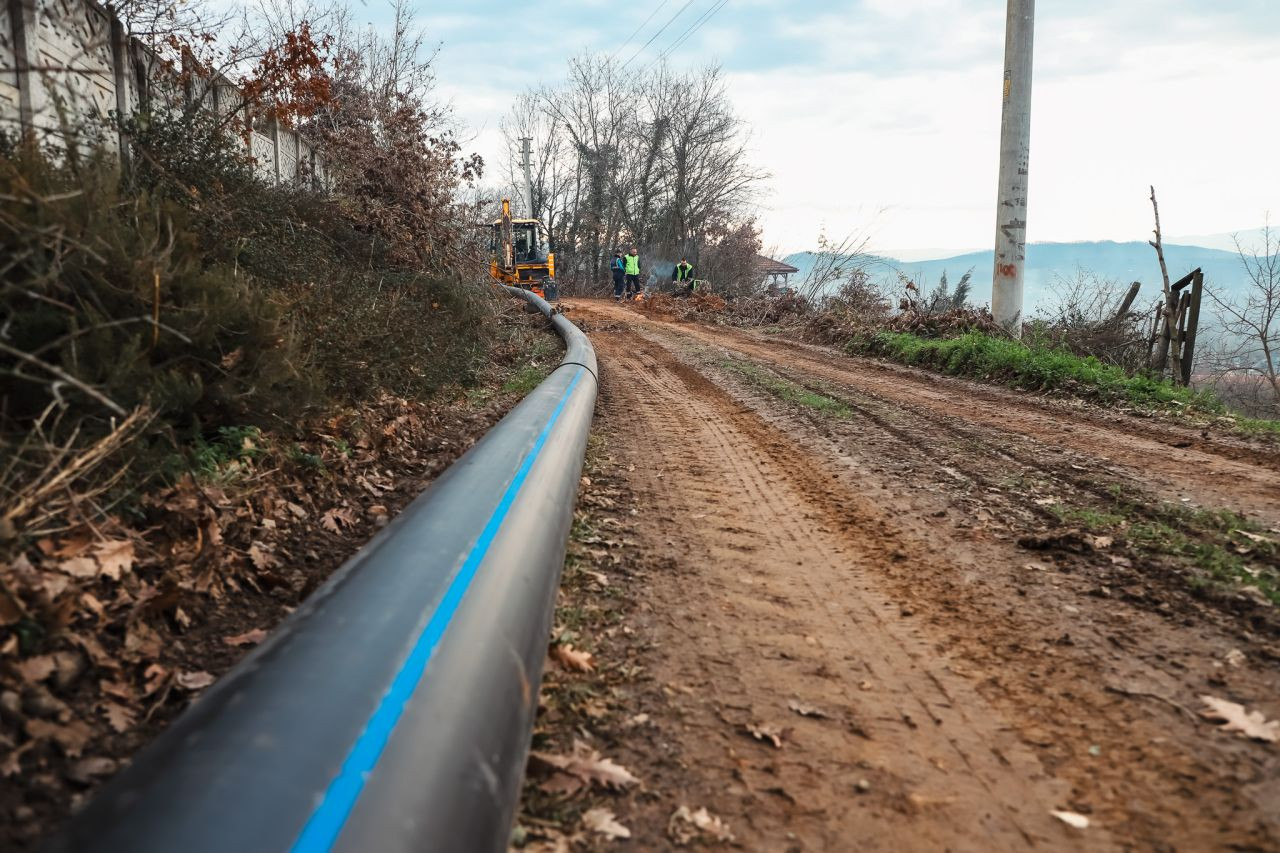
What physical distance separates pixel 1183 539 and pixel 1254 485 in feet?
5.19

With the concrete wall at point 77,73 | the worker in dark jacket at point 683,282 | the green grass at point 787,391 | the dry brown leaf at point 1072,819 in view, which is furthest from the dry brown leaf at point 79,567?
the worker in dark jacket at point 683,282

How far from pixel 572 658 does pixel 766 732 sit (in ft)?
2.42

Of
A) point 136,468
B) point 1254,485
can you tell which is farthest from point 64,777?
point 1254,485

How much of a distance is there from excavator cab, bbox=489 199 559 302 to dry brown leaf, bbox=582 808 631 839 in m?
23.6

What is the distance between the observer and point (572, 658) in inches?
109

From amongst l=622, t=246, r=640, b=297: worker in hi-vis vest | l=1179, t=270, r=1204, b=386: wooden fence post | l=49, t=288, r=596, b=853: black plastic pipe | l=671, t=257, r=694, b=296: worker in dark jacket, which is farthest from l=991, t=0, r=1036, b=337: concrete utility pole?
l=622, t=246, r=640, b=297: worker in hi-vis vest

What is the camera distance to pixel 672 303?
74.3 ft

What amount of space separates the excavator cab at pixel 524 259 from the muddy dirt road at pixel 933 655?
20.7m

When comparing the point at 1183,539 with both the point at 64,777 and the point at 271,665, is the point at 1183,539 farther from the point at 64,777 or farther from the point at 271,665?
the point at 64,777

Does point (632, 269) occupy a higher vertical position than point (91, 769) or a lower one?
higher

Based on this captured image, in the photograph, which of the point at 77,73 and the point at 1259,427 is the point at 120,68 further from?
the point at 1259,427

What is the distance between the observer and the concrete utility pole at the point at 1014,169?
11336mm

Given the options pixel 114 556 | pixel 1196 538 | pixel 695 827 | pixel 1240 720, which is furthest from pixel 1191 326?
pixel 114 556

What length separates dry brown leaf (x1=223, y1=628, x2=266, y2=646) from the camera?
2736 millimetres
